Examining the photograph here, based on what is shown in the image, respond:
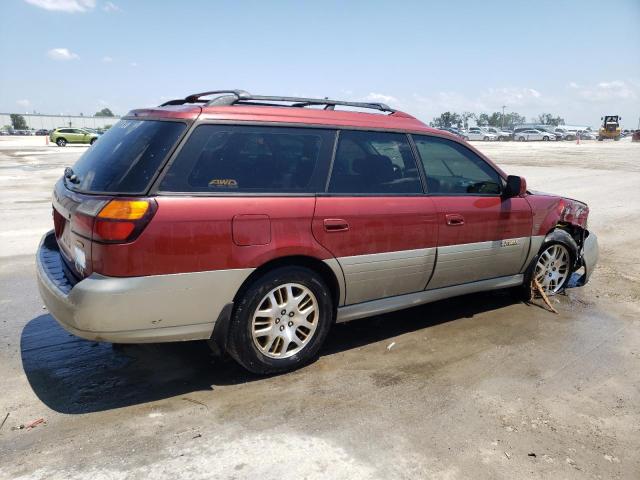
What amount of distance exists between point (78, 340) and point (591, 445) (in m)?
3.68

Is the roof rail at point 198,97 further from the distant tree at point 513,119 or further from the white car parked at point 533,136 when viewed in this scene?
the distant tree at point 513,119

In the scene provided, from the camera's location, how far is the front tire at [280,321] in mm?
3350

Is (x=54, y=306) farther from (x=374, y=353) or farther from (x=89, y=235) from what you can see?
(x=374, y=353)

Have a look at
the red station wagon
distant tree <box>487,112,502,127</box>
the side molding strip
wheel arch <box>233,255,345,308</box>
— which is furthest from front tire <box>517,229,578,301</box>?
distant tree <box>487,112,502,127</box>

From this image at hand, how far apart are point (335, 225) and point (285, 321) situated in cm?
75

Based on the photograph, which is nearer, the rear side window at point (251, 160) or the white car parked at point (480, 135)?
the rear side window at point (251, 160)

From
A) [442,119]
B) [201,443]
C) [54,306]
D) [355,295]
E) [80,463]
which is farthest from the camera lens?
[442,119]

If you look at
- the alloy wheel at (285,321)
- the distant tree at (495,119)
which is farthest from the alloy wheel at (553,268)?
the distant tree at (495,119)

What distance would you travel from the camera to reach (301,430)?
2947mm

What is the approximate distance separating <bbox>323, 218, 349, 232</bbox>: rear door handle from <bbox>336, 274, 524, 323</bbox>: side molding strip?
62 centimetres

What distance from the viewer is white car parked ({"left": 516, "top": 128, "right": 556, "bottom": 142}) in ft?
214

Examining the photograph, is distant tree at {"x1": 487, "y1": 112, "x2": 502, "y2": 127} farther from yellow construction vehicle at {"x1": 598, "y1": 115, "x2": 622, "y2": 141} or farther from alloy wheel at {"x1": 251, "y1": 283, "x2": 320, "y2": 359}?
alloy wheel at {"x1": 251, "y1": 283, "x2": 320, "y2": 359}

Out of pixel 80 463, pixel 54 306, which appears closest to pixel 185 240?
pixel 54 306

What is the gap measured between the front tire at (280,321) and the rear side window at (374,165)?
2.39 feet
